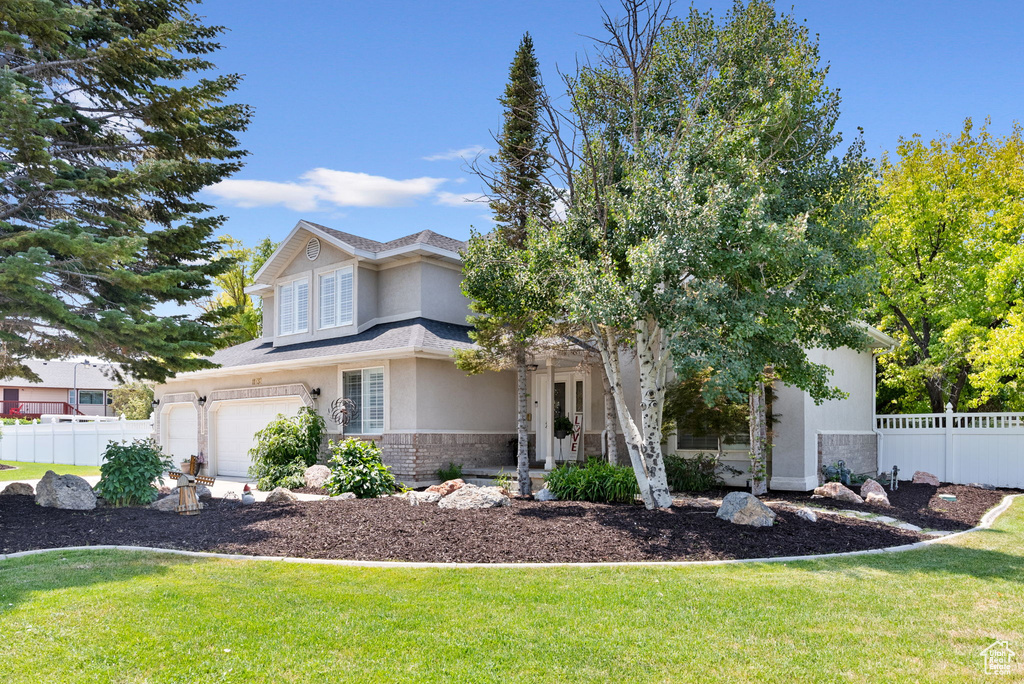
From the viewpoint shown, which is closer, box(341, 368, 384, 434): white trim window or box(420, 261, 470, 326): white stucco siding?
box(341, 368, 384, 434): white trim window

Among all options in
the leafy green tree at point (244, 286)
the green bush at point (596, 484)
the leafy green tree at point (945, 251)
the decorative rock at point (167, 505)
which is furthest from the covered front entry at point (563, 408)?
the leafy green tree at point (244, 286)

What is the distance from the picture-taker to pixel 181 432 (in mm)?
21344

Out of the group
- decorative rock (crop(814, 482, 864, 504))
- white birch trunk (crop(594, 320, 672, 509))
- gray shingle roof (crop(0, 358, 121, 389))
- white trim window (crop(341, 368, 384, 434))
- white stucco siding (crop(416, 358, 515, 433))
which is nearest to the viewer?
white birch trunk (crop(594, 320, 672, 509))

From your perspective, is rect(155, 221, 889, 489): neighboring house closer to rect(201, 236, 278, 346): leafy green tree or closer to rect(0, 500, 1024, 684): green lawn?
rect(0, 500, 1024, 684): green lawn

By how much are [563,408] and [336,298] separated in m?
6.74

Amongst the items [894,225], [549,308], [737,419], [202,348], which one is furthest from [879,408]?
[202,348]

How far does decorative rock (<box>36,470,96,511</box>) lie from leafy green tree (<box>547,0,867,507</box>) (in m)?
8.48

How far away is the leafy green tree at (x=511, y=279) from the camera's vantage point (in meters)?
11.3

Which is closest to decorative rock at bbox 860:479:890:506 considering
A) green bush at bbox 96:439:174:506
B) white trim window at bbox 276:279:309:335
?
green bush at bbox 96:439:174:506

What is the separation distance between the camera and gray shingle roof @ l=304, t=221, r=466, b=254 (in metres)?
17.6

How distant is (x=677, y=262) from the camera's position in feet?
29.0

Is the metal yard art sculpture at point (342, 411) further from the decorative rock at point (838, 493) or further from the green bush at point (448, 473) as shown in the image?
the decorative rock at point (838, 493)

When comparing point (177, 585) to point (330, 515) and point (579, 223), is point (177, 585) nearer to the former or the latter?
point (330, 515)

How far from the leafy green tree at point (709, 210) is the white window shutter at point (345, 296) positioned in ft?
26.9
